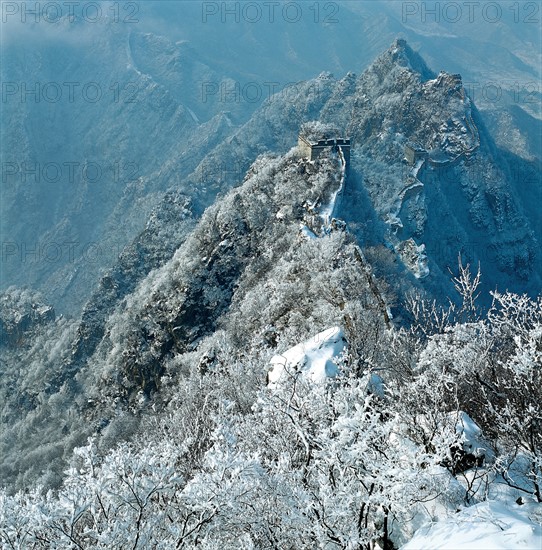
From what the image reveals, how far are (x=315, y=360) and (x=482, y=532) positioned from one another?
33.3ft

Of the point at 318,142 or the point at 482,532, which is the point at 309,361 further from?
the point at 318,142

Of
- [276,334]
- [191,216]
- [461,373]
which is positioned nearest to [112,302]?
[191,216]

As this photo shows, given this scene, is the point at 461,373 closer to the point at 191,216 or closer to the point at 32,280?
the point at 191,216

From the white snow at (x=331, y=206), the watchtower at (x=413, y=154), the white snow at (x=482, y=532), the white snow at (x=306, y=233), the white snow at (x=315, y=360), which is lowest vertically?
the watchtower at (x=413, y=154)

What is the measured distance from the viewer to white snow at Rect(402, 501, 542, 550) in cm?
819

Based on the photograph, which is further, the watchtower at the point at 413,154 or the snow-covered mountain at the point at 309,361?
the watchtower at the point at 413,154

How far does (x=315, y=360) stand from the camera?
60.6ft

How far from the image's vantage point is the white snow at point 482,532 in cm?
819

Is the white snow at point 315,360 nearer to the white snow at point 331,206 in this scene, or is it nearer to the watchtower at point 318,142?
the white snow at point 331,206

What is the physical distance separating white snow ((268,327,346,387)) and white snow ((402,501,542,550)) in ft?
22.5

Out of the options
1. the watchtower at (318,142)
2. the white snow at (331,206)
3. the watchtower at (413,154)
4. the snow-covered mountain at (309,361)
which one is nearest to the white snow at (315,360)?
the snow-covered mountain at (309,361)

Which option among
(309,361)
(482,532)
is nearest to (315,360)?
(309,361)

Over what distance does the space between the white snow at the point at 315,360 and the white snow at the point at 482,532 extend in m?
6.86

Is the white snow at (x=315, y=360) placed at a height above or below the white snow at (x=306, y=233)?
above
